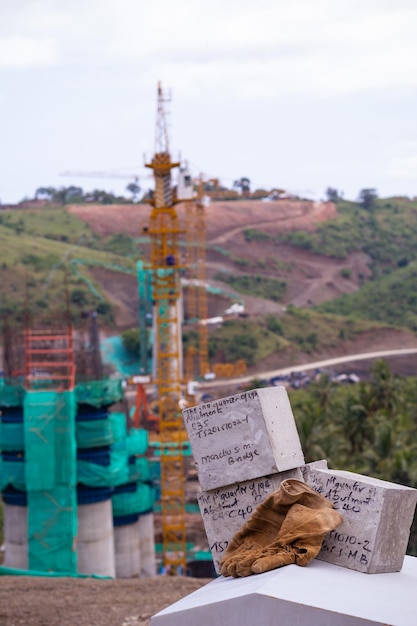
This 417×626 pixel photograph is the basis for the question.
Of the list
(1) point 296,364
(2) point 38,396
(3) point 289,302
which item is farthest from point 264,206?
(2) point 38,396

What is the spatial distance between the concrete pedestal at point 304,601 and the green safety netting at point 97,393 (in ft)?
67.6

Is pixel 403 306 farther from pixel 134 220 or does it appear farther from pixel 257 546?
pixel 257 546

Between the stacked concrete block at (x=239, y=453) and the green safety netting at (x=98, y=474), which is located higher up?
the stacked concrete block at (x=239, y=453)

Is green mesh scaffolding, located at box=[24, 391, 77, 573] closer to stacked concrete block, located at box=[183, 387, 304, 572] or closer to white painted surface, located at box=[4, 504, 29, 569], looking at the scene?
white painted surface, located at box=[4, 504, 29, 569]

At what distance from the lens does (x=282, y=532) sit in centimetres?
707

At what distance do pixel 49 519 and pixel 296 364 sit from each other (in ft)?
203

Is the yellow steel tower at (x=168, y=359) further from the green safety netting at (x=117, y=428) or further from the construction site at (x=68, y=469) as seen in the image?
the green safety netting at (x=117, y=428)

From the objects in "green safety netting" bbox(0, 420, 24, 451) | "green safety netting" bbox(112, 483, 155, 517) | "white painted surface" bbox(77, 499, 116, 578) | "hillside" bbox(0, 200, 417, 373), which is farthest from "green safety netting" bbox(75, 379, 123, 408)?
"hillside" bbox(0, 200, 417, 373)

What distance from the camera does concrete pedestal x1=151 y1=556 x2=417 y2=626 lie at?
6121mm

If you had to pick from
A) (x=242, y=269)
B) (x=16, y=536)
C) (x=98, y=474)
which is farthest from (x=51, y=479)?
(x=242, y=269)

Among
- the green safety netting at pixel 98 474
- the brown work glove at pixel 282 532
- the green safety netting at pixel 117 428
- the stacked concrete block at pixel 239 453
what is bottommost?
the green safety netting at pixel 98 474

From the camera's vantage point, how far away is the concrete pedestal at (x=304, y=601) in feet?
20.1

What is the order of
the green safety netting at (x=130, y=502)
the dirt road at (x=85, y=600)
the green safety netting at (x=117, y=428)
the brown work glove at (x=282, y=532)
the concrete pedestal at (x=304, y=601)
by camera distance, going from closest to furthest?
the concrete pedestal at (x=304, y=601) < the brown work glove at (x=282, y=532) < the dirt road at (x=85, y=600) < the green safety netting at (x=117, y=428) < the green safety netting at (x=130, y=502)

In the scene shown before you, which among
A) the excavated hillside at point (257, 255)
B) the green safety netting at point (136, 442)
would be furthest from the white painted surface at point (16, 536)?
the excavated hillside at point (257, 255)
